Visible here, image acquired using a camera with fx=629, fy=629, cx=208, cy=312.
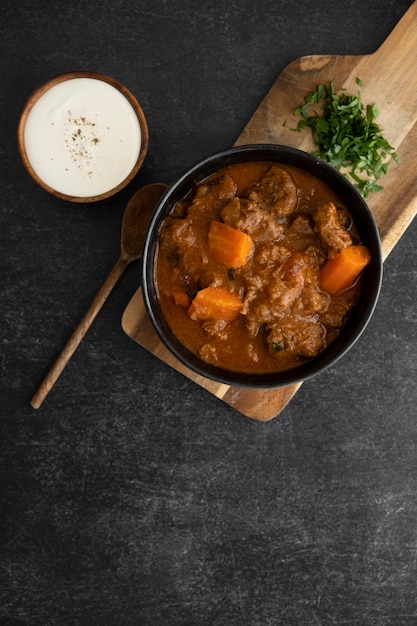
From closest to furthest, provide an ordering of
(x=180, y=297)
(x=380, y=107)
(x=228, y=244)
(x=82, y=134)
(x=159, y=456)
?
(x=228, y=244)
(x=180, y=297)
(x=82, y=134)
(x=380, y=107)
(x=159, y=456)

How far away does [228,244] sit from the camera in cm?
349

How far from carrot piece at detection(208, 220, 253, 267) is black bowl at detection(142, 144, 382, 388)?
0.32m

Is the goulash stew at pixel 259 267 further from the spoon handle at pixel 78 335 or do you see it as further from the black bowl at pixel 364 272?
the spoon handle at pixel 78 335

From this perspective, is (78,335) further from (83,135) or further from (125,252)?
(83,135)

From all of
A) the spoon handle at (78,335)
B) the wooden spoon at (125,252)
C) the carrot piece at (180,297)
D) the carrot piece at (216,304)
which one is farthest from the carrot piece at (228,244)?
the spoon handle at (78,335)

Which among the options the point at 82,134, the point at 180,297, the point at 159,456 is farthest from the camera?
the point at 159,456

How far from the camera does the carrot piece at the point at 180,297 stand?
362 cm

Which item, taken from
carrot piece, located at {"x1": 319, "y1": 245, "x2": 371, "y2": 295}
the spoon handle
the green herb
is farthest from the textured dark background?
carrot piece, located at {"x1": 319, "y1": 245, "x2": 371, "y2": 295}

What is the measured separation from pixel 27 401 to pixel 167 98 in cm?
228

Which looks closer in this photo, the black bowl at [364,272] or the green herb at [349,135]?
the black bowl at [364,272]

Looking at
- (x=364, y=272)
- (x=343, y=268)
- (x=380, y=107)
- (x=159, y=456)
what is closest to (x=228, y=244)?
(x=343, y=268)

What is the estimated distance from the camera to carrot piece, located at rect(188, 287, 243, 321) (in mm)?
3500

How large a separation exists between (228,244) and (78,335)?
4.33 ft

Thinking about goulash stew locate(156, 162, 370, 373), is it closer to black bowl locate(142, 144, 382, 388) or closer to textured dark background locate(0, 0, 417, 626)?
black bowl locate(142, 144, 382, 388)
